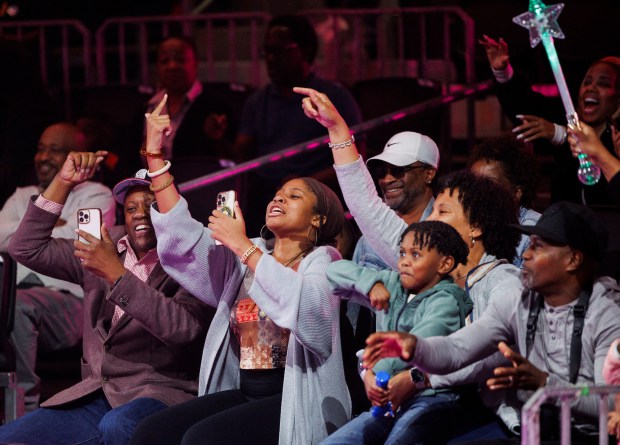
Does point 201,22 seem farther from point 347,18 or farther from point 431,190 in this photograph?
point 431,190

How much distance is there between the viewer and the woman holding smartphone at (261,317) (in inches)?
168

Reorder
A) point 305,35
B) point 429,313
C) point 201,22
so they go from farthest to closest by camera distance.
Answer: point 201,22, point 305,35, point 429,313

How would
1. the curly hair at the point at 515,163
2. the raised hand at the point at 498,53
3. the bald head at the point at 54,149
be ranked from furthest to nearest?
the bald head at the point at 54,149, the raised hand at the point at 498,53, the curly hair at the point at 515,163

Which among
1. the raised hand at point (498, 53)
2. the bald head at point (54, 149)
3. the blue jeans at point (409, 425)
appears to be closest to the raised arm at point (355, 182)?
the blue jeans at point (409, 425)

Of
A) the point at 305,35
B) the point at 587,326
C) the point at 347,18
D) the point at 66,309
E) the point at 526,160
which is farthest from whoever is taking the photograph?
the point at 347,18

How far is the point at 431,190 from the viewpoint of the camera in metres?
4.91

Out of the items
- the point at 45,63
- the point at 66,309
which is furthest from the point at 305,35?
the point at 45,63

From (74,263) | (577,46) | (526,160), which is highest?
(577,46)

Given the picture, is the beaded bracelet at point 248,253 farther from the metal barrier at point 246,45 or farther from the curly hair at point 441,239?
the metal barrier at point 246,45

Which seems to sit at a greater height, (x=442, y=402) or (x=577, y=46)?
(x=577, y=46)

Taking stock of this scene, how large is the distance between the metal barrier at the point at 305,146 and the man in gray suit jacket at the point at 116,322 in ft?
3.79

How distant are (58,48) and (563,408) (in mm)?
7912

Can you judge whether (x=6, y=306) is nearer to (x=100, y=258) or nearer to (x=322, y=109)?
(x=100, y=258)

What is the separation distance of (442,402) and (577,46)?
14.2 feet
